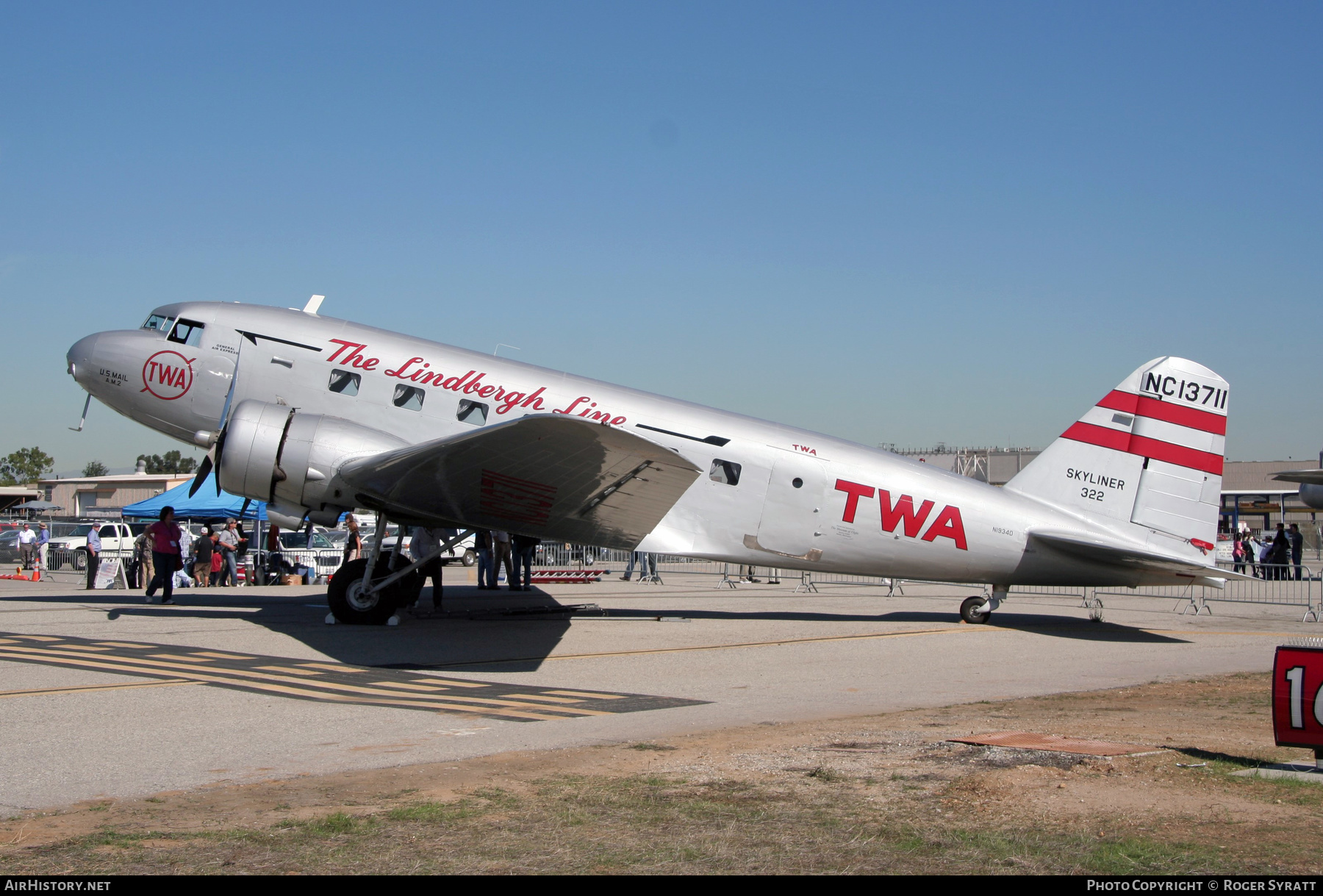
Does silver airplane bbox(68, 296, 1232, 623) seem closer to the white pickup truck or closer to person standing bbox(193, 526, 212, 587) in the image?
person standing bbox(193, 526, 212, 587)

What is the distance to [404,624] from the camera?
1555 centimetres

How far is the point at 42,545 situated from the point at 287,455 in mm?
23780

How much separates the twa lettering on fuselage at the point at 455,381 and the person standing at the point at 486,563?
8.36 metres

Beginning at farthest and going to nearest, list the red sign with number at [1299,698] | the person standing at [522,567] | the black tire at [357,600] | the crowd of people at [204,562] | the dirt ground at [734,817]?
the crowd of people at [204,562], the person standing at [522,567], the black tire at [357,600], the red sign with number at [1299,698], the dirt ground at [734,817]

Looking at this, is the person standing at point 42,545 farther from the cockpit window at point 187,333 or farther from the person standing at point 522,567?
the cockpit window at point 187,333

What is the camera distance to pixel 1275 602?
25.1m

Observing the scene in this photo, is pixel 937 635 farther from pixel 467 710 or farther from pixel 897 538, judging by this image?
pixel 467 710

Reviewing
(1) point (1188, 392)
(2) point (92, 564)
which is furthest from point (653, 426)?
(2) point (92, 564)

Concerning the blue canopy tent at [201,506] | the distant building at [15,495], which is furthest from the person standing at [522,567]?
the distant building at [15,495]

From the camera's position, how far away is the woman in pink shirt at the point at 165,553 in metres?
17.8

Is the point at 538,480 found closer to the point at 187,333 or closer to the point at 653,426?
the point at 653,426

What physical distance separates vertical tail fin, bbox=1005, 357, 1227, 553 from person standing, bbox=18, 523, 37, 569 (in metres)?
30.7

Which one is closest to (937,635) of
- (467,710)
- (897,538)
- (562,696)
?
(897,538)

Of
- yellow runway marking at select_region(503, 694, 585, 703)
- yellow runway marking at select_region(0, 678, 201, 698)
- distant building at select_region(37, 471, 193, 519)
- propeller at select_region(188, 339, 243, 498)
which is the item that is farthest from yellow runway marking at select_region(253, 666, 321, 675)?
distant building at select_region(37, 471, 193, 519)
